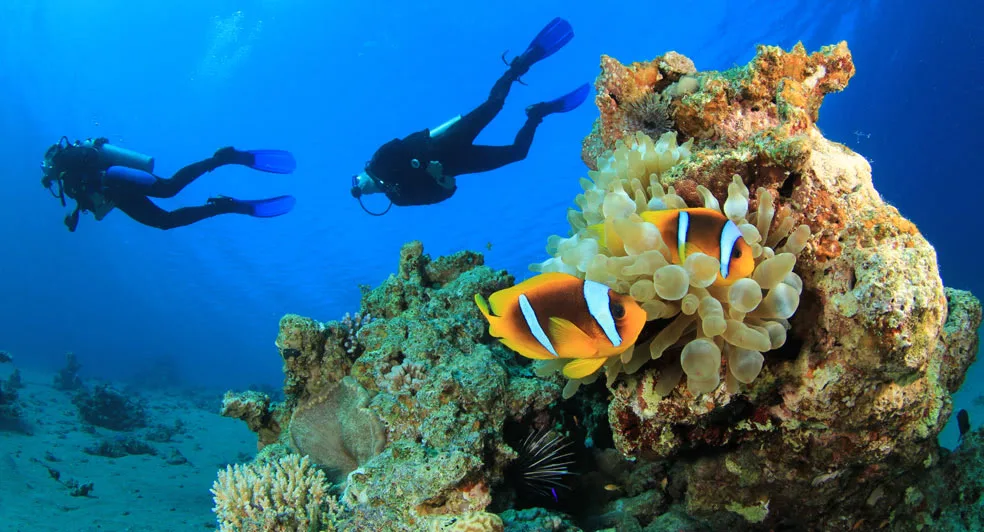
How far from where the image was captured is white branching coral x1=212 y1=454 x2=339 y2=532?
304 cm

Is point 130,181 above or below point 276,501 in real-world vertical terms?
above

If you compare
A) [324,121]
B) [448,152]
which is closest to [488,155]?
[448,152]

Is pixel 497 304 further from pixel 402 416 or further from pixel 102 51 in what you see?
pixel 102 51

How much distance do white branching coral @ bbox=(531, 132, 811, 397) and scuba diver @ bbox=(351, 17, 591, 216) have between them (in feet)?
19.2

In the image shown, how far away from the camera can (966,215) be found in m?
23.6

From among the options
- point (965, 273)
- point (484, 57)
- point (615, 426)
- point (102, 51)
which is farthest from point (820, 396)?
point (102, 51)

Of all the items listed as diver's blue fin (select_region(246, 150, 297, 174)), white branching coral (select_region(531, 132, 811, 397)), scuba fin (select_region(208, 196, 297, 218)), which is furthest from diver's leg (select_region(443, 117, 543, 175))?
white branching coral (select_region(531, 132, 811, 397))

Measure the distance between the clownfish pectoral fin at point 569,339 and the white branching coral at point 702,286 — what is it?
318mm

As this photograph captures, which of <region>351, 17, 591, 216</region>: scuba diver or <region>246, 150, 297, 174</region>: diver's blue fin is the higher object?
<region>246, 150, 297, 174</region>: diver's blue fin

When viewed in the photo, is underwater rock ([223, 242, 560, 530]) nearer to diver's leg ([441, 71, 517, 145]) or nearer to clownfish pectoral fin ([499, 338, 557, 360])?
clownfish pectoral fin ([499, 338, 557, 360])

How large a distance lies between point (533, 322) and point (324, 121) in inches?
1546

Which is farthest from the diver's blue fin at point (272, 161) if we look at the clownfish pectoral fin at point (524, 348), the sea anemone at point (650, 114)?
the clownfish pectoral fin at point (524, 348)

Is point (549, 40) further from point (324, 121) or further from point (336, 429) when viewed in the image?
point (324, 121)

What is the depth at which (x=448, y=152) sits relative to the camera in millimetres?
8234
